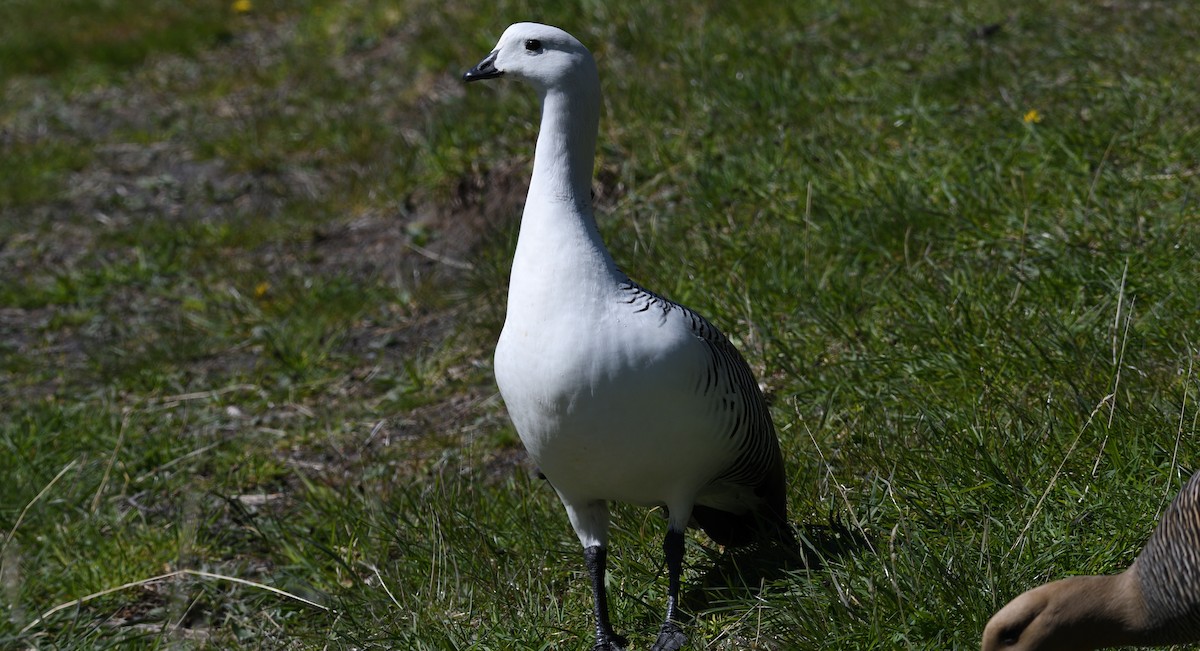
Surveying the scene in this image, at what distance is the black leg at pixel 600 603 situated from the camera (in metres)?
3.42

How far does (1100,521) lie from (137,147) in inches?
293

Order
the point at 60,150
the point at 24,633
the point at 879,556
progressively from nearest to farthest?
the point at 879,556 → the point at 24,633 → the point at 60,150

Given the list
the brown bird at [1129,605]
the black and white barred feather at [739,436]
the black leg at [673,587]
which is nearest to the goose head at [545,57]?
the black and white barred feather at [739,436]

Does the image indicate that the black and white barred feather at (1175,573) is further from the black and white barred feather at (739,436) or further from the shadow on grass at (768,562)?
the black and white barred feather at (739,436)

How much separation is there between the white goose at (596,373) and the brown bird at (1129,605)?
84 centimetres

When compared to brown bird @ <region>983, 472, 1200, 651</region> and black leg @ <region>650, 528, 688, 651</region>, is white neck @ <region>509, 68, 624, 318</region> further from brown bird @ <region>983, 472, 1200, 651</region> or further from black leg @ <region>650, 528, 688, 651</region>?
brown bird @ <region>983, 472, 1200, 651</region>

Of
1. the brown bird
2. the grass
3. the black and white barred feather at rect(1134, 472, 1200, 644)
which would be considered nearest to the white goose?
the grass

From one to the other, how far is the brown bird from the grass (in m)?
0.28

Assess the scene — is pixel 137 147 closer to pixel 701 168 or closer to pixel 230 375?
pixel 230 375

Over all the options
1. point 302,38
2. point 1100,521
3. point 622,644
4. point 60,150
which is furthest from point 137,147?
point 1100,521

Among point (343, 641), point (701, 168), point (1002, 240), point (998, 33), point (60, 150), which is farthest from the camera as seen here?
point (60, 150)

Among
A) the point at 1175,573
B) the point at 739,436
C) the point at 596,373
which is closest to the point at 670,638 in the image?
the point at 739,436

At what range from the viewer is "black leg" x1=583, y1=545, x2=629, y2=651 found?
11.2ft

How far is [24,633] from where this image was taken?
427 cm
